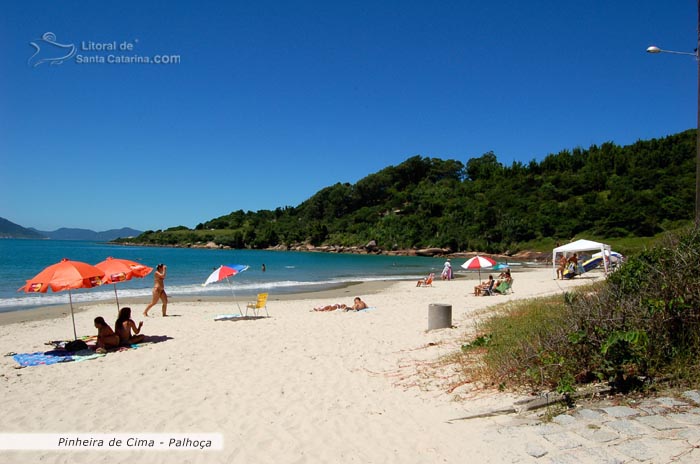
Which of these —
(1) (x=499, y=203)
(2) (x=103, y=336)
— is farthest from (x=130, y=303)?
(1) (x=499, y=203)

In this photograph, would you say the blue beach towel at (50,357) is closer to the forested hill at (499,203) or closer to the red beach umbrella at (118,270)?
the red beach umbrella at (118,270)

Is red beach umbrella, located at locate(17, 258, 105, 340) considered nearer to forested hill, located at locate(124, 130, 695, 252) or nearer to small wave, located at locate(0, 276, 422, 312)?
small wave, located at locate(0, 276, 422, 312)

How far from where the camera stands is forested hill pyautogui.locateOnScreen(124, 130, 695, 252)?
62500 millimetres

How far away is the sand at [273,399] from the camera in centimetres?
448

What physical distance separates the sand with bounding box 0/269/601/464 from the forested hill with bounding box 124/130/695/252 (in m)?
38.8

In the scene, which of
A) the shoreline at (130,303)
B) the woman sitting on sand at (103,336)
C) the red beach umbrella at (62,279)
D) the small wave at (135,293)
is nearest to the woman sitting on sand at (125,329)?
the woman sitting on sand at (103,336)

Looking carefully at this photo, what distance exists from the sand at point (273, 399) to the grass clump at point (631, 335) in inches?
25.6

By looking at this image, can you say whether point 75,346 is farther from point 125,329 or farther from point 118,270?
point 118,270

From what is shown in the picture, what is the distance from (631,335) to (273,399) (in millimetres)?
4254

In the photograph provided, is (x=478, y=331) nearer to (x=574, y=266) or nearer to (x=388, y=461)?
(x=388, y=461)

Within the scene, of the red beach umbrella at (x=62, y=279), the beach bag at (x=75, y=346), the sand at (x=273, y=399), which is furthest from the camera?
the beach bag at (x=75, y=346)

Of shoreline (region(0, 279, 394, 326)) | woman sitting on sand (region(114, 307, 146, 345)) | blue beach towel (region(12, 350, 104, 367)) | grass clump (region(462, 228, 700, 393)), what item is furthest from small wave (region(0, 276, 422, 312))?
grass clump (region(462, 228, 700, 393))

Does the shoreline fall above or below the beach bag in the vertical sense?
below

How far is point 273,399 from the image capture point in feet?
20.0
